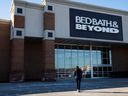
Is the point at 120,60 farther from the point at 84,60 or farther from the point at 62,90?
the point at 62,90

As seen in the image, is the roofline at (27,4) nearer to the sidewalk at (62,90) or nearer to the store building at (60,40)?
the store building at (60,40)

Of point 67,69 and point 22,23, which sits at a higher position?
point 22,23

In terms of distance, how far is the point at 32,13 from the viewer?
3431 centimetres

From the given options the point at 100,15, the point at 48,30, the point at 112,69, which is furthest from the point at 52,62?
the point at 112,69

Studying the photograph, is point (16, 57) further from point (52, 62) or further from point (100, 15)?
point (100, 15)

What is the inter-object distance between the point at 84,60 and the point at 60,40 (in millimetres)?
6598

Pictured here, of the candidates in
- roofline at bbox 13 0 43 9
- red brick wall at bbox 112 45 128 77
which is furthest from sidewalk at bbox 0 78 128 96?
red brick wall at bbox 112 45 128 77

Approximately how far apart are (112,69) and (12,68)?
786 inches

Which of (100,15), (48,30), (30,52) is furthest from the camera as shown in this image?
(100,15)

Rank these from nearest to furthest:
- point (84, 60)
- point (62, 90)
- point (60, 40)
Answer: point (62, 90) → point (60, 40) → point (84, 60)

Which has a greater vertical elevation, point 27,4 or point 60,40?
point 27,4

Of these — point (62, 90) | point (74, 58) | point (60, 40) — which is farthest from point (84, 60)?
point (62, 90)

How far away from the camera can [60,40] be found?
123 ft

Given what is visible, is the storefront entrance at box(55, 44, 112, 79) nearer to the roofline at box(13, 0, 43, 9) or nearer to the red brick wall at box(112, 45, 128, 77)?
the red brick wall at box(112, 45, 128, 77)
